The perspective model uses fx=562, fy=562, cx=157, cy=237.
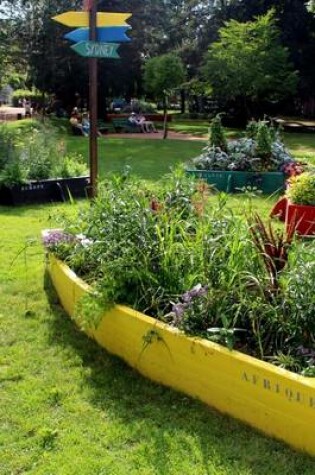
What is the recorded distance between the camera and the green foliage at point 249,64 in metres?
21.0

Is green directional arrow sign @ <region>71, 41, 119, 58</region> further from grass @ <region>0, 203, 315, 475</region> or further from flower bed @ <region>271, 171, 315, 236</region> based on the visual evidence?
flower bed @ <region>271, 171, 315, 236</region>

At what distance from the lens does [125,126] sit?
22.7m

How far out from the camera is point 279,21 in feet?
87.3

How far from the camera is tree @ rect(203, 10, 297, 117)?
21.0 meters

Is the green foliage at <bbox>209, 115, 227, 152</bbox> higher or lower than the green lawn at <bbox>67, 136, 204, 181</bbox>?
higher

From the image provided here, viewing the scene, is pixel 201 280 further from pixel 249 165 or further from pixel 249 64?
pixel 249 64

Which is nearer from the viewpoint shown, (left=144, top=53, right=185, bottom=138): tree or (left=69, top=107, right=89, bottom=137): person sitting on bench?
(left=144, top=53, right=185, bottom=138): tree

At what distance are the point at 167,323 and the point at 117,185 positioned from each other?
61.5 inches

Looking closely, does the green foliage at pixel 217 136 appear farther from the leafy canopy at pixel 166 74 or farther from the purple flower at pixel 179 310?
the leafy canopy at pixel 166 74

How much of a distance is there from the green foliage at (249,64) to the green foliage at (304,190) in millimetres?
15467

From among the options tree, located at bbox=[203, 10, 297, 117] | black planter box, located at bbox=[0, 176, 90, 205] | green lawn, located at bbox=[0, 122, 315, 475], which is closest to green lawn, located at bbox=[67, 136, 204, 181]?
black planter box, located at bbox=[0, 176, 90, 205]

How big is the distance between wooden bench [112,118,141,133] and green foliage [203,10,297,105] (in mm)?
3514

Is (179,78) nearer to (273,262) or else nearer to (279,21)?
(279,21)

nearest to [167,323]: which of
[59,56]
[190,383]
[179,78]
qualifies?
[190,383]
